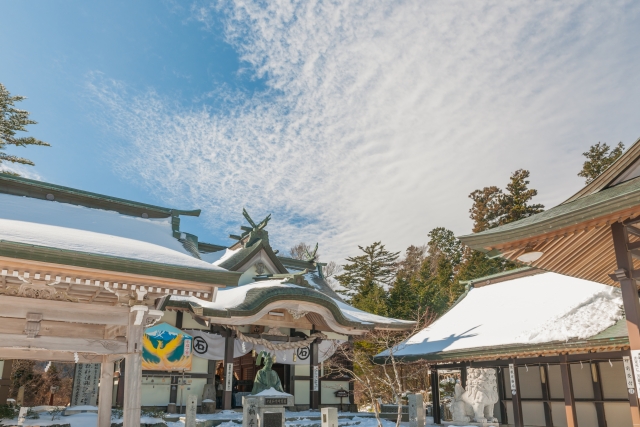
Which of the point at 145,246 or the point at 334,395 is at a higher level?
the point at 145,246

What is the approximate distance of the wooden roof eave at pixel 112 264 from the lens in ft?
25.1

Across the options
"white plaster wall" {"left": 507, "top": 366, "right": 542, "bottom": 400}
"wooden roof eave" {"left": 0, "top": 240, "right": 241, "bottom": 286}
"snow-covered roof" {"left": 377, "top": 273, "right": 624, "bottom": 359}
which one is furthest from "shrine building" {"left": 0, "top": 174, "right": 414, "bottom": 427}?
"white plaster wall" {"left": 507, "top": 366, "right": 542, "bottom": 400}

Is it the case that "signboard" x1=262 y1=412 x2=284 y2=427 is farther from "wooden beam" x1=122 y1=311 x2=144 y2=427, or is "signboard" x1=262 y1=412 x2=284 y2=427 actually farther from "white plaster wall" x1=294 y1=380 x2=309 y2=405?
"white plaster wall" x1=294 y1=380 x2=309 y2=405

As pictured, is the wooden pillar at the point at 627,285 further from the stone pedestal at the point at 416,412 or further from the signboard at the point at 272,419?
the stone pedestal at the point at 416,412

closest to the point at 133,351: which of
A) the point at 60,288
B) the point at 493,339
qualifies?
the point at 60,288

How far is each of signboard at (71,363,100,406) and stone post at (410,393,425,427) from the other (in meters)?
12.1

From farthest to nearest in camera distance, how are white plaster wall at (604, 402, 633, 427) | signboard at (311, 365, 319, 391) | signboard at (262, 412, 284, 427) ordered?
1. signboard at (311, 365, 319, 391)
2. white plaster wall at (604, 402, 633, 427)
3. signboard at (262, 412, 284, 427)

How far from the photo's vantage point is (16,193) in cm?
1425

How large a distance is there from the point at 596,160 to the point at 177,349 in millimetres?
33148

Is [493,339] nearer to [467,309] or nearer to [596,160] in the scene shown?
[467,309]

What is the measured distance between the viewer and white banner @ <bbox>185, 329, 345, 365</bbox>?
55.1 feet

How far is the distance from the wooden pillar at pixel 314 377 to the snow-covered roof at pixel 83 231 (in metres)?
7.83

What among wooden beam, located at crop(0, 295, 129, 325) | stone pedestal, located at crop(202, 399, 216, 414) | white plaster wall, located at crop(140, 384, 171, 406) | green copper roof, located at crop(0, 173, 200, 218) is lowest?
stone pedestal, located at crop(202, 399, 216, 414)

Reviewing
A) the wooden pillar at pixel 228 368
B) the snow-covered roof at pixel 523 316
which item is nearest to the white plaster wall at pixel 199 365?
the wooden pillar at pixel 228 368
